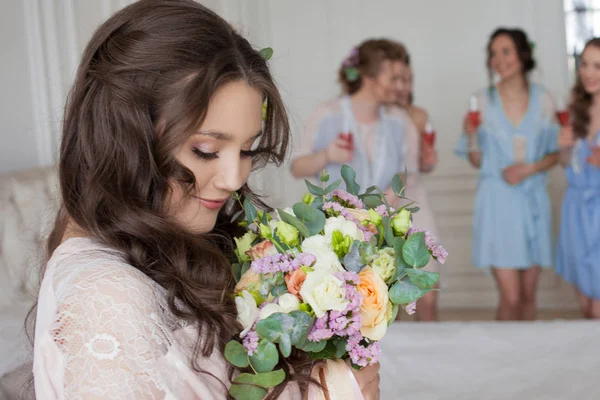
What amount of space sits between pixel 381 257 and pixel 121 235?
447 millimetres

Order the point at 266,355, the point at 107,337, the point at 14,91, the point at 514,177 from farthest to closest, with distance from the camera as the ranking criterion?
the point at 514,177 → the point at 14,91 → the point at 266,355 → the point at 107,337

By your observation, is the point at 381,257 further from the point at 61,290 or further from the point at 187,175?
the point at 61,290

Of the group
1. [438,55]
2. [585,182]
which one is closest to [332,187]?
[585,182]

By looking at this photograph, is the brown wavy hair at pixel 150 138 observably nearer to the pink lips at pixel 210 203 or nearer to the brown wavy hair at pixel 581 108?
the pink lips at pixel 210 203

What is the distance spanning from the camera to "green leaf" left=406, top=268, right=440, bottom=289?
4.38 ft

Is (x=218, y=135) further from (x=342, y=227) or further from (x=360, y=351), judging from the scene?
(x=360, y=351)

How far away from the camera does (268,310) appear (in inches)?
51.1

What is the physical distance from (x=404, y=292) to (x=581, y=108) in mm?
3457

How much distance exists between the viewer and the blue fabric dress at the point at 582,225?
14.2 ft

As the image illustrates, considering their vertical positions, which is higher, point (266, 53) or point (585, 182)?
point (266, 53)

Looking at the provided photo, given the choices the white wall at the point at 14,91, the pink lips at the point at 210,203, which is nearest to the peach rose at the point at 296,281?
the pink lips at the point at 210,203

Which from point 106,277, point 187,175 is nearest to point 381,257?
point 187,175

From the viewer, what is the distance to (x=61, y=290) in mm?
1236

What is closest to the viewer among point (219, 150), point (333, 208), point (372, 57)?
point (219, 150)
